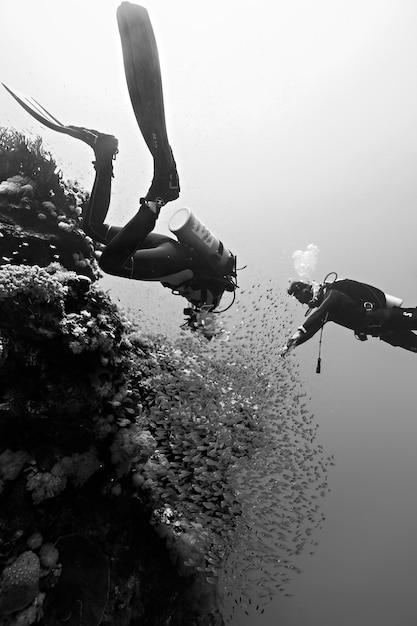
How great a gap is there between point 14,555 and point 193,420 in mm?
3248

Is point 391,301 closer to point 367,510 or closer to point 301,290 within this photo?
point 301,290

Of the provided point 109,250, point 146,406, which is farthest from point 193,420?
point 109,250

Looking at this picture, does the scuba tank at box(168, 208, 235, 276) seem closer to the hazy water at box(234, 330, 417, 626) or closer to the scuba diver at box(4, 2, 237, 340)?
the scuba diver at box(4, 2, 237, 340)

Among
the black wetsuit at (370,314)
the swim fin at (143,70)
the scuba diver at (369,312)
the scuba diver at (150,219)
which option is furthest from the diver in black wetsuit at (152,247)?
the black wetsuit at (370,314)

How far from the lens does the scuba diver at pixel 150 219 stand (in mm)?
2209

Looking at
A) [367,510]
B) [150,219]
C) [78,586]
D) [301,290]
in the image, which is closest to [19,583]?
[78,586]

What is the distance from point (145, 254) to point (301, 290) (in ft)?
13.8

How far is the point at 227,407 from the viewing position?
725cm

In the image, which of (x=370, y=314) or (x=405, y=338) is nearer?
(x=370, y=314)

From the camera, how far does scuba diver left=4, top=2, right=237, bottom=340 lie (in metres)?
2.21

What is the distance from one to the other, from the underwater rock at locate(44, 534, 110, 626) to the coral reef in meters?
0.01

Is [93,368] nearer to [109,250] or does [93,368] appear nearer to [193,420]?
[109,250]

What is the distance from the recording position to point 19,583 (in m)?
3.66

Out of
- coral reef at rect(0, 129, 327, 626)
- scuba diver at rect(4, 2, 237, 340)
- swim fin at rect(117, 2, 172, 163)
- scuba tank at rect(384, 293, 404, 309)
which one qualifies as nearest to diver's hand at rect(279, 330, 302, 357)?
scuba diver at rect(4, 2, 237, 340)
